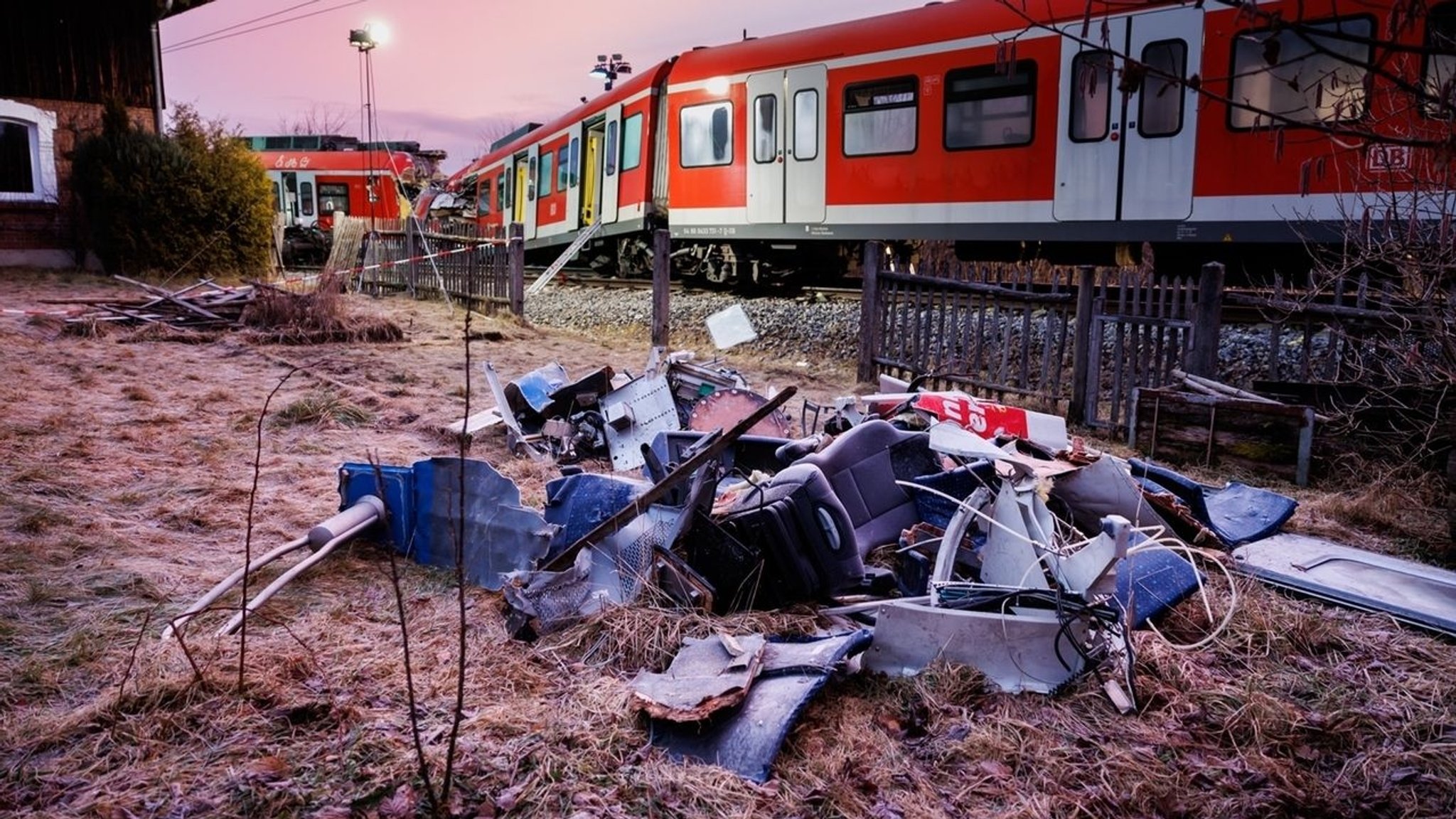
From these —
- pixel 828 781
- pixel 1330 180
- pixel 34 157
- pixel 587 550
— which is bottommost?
pixel 828 781

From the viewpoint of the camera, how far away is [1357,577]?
409 cm

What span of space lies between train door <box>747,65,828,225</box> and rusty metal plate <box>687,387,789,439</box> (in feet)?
24.4

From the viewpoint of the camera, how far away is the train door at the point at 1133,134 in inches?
372

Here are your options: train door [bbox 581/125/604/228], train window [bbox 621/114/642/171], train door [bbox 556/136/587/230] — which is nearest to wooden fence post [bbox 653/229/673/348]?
train window [bbox 621/114/642/171]

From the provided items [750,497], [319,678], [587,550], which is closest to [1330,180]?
[750,497]

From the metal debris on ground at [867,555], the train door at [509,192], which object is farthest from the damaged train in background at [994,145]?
the train door at [509,192]

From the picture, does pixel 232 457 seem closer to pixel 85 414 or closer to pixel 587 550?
pixel 85 414

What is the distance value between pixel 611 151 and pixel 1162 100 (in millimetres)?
10340

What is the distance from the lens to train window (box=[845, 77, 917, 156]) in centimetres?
1134

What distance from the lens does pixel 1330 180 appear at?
8484 mm

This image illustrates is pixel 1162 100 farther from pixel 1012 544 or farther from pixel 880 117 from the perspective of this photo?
pixel 1012 544

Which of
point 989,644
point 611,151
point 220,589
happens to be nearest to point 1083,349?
point 989,644

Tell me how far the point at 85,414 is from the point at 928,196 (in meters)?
8.85

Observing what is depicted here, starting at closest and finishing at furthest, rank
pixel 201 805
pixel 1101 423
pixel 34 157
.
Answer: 1. pixel 201 805
2. pixel 1101 423
3. pixel 34 157
